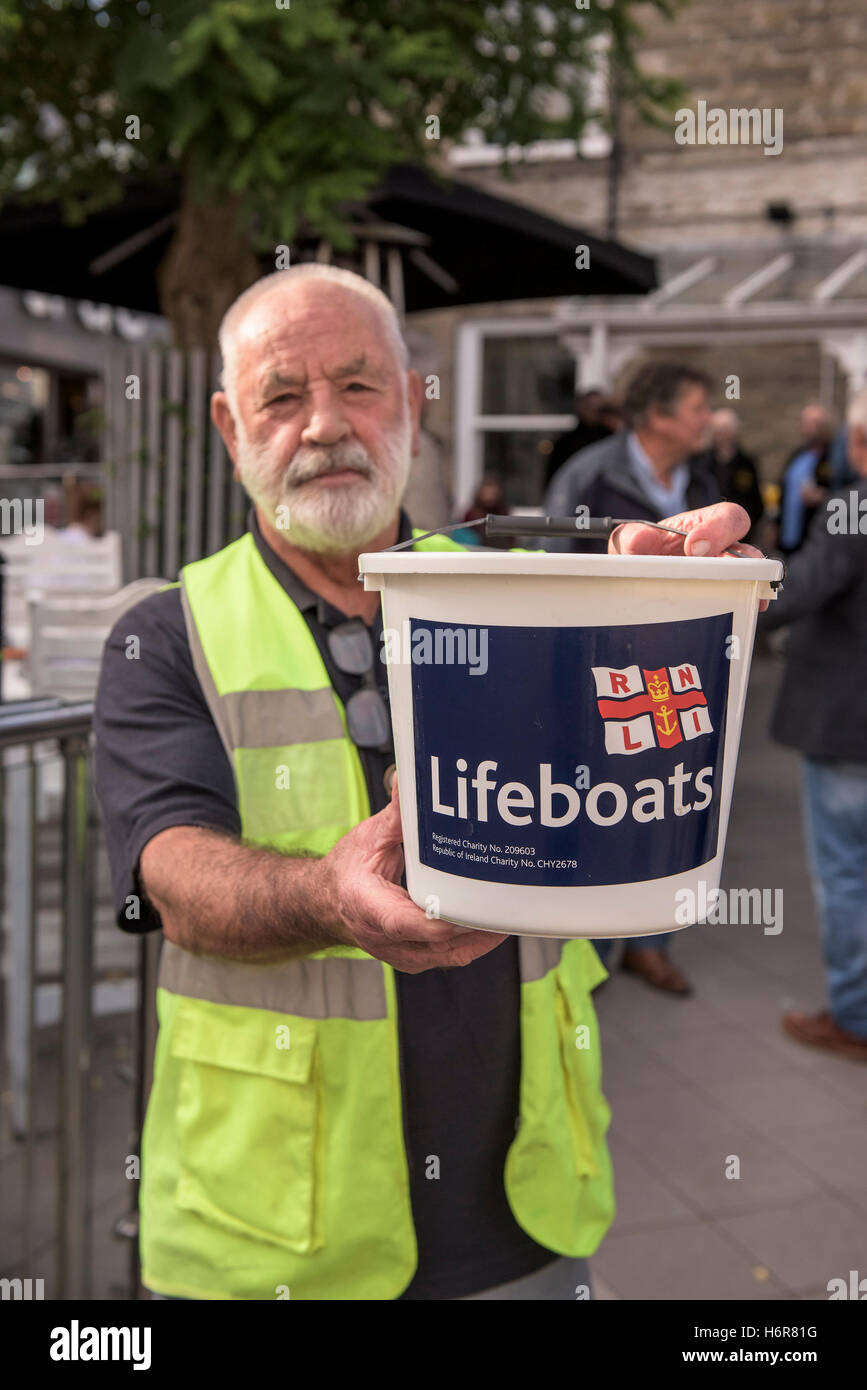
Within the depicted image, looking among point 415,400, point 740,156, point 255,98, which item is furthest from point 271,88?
A: point 740,156

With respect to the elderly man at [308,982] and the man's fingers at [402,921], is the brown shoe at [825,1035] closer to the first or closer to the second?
the elderly man at [308,982]

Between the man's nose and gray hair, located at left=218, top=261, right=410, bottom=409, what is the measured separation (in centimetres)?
13

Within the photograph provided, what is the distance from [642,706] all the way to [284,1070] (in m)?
0.74

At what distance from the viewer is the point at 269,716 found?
4.78 ft

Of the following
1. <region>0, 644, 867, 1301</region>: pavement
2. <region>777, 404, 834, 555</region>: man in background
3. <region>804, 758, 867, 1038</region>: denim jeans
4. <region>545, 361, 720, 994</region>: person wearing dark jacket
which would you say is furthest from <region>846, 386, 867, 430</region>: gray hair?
<region>777, 404, 834, 555</region>: man in background

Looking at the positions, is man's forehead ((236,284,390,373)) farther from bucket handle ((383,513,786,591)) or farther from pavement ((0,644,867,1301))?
pavement ((0,644,867,1301))

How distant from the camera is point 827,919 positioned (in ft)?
13.8

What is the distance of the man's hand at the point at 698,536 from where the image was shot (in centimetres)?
104

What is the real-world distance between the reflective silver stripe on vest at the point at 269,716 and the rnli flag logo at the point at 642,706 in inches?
23.5

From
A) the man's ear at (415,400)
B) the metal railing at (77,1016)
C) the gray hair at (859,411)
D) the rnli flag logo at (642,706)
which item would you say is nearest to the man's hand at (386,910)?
the rnli flag logo at (642,706)

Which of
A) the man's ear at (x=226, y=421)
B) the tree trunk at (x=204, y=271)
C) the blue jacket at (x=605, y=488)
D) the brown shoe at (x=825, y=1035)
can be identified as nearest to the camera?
the man's ear at (x=226, y=421)

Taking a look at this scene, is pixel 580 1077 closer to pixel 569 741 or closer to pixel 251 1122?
pixel 251 1122

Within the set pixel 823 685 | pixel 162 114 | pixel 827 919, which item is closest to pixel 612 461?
pixel 823 685
